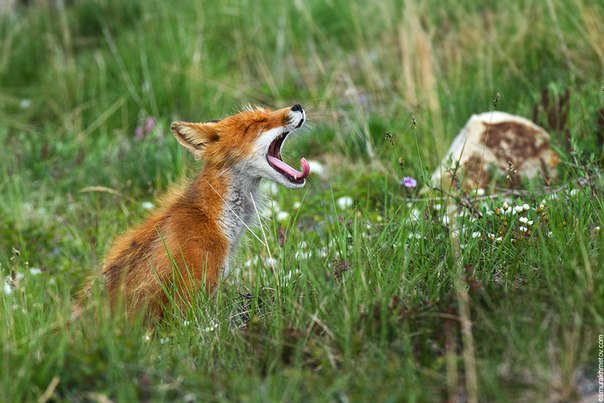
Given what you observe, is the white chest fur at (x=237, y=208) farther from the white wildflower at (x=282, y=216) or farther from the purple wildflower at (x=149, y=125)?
the purple wildflower at (x=149, y=125)

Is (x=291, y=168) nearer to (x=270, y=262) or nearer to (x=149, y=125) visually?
(x=270, y=262)

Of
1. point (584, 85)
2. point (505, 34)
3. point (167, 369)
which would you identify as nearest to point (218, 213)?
point (167, 369)

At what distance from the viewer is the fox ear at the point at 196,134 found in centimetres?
502

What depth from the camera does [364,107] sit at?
8258 millimetres

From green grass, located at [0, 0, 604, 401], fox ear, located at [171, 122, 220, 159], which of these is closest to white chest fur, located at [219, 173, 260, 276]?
green grass, located at [0, 0, 604, 401]

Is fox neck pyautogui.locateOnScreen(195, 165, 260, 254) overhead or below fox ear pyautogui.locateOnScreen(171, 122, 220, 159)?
below

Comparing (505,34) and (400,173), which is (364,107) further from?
(400,173)

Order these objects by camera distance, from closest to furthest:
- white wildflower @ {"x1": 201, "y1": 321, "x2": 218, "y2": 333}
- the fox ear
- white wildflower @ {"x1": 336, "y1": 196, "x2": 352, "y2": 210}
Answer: white wildflower @ {"x1": 201, "y1": 321, "x2": 218, "y2": 333} → the fox ear → white wildflower @ {"x1": 336, "y1": 196, "x2": 352, "y2": 210}

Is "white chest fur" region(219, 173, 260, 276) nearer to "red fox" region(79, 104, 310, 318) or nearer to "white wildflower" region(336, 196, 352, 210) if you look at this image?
"red fox" region(79, 104, 310, 318)

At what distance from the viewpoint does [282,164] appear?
16.0 feet

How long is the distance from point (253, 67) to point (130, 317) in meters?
5.32

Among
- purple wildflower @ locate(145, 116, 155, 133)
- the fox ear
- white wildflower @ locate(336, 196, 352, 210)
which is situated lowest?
purple wildflower @ locate(145, 116, 155, 133)

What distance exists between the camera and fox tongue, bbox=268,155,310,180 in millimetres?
4766

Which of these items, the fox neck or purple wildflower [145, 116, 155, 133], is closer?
the fox neck
